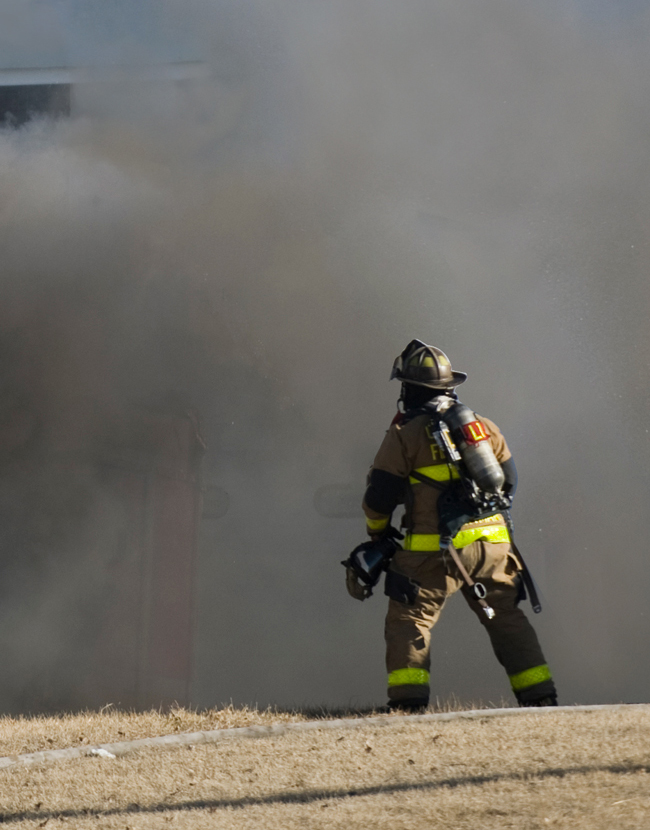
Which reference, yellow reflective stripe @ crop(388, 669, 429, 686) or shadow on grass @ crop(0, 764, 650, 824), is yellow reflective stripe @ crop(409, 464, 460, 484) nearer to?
yellow reflective stripe @ crop(388, 669, 429, 686)

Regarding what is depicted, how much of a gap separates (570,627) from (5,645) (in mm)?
4974

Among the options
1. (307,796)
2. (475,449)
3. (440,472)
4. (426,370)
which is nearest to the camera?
(307,796)

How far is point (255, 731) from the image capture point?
2.79 metres

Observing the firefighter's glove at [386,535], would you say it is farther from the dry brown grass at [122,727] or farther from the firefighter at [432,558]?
the dry brown grass at [122,727]

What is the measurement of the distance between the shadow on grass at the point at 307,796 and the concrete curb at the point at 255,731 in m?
0.54

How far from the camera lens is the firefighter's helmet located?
136 inches

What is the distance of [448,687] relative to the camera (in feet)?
27.0

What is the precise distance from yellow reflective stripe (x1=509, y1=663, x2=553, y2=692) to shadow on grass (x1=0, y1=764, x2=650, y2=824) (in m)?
1.15

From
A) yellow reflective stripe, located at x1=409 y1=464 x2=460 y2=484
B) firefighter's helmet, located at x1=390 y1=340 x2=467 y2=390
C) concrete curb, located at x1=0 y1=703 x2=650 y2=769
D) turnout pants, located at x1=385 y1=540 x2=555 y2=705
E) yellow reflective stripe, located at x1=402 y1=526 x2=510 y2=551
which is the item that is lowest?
concrete curb, located at x1=0 y1=703 x2=650 y2=769

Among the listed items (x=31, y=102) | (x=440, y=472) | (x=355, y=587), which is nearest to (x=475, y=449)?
(x=440, y=472)

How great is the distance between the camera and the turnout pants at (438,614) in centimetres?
316

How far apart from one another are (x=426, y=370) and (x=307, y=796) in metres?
1.85

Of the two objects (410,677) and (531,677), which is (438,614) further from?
(531,677)

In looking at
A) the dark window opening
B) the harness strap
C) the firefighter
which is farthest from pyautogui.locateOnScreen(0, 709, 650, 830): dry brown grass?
the dark window opening
